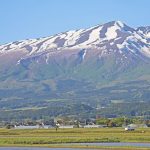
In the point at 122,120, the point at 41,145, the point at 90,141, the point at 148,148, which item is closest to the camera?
the point at 148,148

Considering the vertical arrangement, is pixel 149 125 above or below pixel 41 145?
above

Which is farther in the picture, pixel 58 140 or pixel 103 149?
pixel 58 140

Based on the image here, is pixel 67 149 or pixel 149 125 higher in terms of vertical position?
pixel 149 125

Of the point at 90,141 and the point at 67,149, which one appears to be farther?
the point at 90,141

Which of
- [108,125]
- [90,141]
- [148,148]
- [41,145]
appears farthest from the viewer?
[108,125]

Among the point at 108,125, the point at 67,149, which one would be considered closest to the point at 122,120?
the point at 108,125

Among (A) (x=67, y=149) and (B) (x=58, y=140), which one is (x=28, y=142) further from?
(A) (x=67, y=149)

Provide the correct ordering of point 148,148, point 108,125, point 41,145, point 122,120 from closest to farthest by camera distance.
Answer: point 148,148, point 41,145, point 108,125, point 122,120

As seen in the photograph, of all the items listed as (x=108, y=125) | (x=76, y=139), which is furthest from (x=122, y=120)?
(x=76, y=139)

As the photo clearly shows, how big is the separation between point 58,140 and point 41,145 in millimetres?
6870

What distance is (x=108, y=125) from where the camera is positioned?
143 meters

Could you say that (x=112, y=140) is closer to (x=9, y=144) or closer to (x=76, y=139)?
(x=76, y=139)

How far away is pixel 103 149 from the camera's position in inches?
2635

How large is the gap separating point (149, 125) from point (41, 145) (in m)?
71.1
